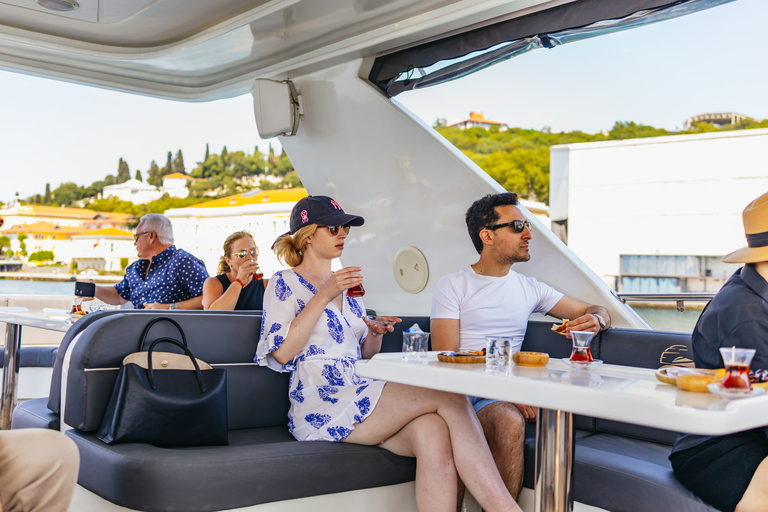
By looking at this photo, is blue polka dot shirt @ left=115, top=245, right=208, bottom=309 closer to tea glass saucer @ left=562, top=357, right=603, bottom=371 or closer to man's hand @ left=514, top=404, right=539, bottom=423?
man's hand @ left=514, top=404, right=539, bottom=423

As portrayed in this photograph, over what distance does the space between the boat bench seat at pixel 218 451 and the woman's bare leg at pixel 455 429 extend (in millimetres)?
85

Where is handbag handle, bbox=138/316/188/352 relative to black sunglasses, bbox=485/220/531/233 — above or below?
below

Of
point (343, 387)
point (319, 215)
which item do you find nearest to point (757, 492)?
point (343, 387)

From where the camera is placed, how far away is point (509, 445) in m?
2.19

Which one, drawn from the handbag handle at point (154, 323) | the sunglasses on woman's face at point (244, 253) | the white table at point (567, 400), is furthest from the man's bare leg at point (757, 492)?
the sunglasses on woman's face at point (244, 253)

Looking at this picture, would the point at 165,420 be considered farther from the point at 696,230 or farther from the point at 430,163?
the point at 696,230

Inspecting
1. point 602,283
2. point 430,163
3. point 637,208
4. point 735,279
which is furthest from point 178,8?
point 637,208

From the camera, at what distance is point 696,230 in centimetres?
4047

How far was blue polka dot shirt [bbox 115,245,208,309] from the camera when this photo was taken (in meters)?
3.75

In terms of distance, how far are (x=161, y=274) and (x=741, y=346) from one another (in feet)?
9.81

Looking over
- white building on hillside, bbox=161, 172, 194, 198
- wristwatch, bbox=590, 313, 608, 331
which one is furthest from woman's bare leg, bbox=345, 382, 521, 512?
white building on hillside, bbox=161, 172, 194, 198

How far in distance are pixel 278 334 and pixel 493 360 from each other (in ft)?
2.63

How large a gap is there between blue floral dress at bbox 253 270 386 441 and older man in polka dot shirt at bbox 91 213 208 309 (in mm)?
1524

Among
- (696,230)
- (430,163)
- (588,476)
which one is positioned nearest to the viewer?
(588,476)
